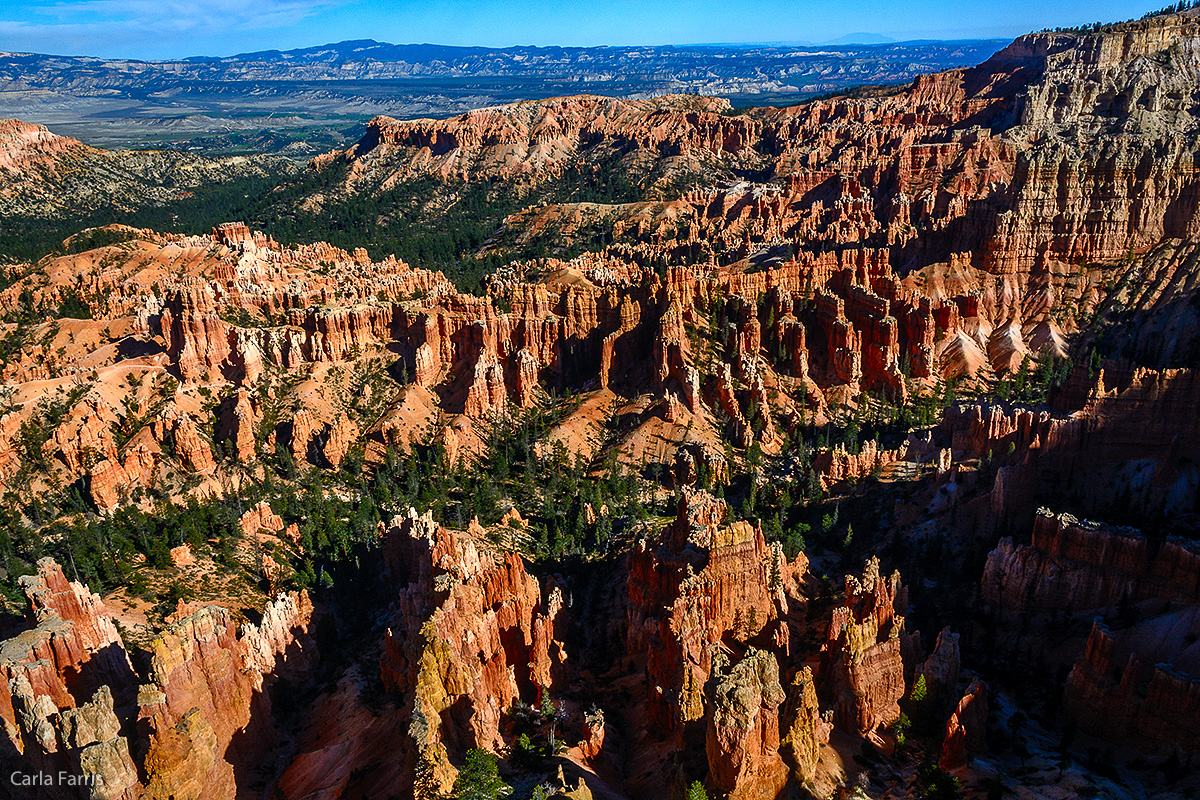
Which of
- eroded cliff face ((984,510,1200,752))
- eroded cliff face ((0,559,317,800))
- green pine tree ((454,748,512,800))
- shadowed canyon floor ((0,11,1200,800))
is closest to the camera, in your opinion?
green pine tree ((454,748,512,800))

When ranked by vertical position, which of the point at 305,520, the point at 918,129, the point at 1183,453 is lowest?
the point at 305,520

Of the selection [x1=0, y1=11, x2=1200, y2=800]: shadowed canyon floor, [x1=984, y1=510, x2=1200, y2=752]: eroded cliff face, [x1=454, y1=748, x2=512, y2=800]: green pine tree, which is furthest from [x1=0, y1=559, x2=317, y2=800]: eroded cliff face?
[x1=984, y1=510, x2=1200, y2=752]: eroded cliff face

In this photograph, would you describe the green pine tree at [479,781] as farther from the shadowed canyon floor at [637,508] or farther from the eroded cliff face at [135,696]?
the eroded cliff face at [135,696]

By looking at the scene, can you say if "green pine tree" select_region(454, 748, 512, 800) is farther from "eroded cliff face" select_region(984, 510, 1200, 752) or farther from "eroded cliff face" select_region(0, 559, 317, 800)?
"eroded cliff face" select_region(984, 510, 1200, 752)

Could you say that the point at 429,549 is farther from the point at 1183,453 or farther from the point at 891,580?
the point at 1183,453

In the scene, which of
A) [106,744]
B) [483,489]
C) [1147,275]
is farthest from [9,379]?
[1147,275]

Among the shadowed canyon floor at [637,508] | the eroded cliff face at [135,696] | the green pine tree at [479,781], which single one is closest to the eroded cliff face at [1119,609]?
the shadowed canyon floor at [637,508]

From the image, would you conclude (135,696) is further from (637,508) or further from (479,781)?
(637,508)

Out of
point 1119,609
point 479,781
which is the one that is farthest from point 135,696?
point 1119,609
